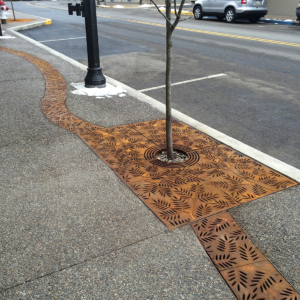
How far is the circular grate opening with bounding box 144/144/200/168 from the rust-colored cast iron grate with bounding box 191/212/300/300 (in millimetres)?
1092

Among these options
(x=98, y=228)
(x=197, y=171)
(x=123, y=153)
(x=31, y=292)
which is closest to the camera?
(x=31, y=292)

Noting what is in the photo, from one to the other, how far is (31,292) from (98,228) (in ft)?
2.66

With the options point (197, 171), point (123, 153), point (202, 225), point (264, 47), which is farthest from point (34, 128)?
point (264, 47)

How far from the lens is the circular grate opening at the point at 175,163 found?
422 centimetres

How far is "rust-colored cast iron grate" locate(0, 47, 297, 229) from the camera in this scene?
11.3 ft

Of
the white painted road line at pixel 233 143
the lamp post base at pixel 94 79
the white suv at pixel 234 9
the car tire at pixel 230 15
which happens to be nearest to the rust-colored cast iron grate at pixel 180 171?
the white painted road line at pixel 233 143

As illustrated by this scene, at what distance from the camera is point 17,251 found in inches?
110

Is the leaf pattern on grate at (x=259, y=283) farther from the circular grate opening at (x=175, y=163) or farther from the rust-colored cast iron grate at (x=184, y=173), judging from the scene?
the circular grate opening at (x=175, y=163)

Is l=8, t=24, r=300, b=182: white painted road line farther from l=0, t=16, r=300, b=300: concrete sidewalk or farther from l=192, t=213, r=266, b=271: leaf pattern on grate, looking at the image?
l=192, t=213, r=266, b=271: leaf pattern on grate

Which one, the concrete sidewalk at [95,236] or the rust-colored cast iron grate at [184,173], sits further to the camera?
the rust-colored cast iron grate at [184,173]

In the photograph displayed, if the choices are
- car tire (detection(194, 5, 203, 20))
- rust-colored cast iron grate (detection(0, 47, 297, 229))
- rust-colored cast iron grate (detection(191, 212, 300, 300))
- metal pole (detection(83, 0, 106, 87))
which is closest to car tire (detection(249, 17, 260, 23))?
car tire (detection(194, 5, 203, 20))

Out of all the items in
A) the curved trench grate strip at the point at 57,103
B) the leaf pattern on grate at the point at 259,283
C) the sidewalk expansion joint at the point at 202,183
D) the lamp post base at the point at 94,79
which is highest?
the lamp post base at the point at 94,79

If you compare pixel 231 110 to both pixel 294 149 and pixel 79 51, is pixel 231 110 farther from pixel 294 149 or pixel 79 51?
pixel 79 51

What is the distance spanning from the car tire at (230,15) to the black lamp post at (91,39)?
1626 cm
